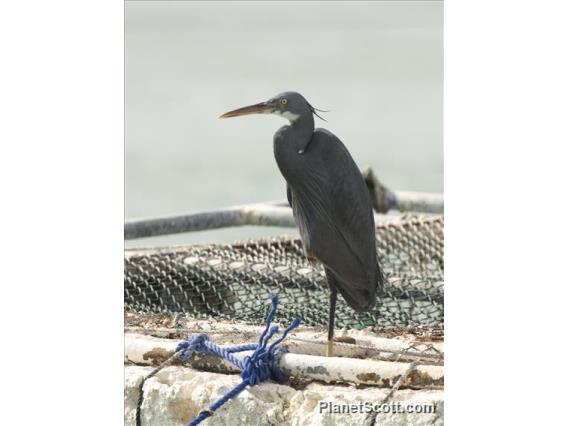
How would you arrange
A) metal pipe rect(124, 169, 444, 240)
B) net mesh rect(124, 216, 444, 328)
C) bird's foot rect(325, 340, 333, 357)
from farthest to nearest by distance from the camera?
metal pipe rect(124, 169, 444, 240)
net mesh rect(124, 216, 444, 328)
bird's foot rect(325, 340, 333, 357)

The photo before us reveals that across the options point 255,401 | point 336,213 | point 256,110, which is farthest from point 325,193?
point 255,401

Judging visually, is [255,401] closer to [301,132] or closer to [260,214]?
[301,132]

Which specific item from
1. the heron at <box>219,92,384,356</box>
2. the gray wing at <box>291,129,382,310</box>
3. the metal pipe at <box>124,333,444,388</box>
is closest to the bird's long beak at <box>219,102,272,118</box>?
the heron at <box>219,92,384,356</box>

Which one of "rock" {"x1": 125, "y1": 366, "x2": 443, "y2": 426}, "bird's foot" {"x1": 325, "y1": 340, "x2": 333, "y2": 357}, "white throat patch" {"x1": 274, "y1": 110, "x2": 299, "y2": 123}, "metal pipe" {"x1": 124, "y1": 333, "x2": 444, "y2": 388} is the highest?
"white throat patch" {"x1": 274, "y1": 110, "x2": 299, "y2": 123}

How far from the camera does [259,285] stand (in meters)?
4.04

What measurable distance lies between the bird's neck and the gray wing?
0.02m

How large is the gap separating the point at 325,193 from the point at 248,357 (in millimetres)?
462

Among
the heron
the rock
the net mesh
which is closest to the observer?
the rock

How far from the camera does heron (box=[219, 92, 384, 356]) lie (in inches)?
111

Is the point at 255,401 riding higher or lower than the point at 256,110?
lower

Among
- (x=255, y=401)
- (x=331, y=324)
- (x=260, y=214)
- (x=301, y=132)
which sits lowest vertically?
(x=255, y=401)

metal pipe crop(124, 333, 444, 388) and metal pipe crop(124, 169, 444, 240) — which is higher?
metal pipe crop(124, 169, 444, 240)

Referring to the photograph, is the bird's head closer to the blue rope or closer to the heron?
the heron
